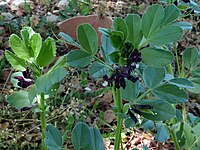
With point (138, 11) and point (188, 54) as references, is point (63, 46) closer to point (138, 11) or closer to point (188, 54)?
point (138, 11)

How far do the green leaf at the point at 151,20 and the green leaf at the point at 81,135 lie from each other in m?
0.16

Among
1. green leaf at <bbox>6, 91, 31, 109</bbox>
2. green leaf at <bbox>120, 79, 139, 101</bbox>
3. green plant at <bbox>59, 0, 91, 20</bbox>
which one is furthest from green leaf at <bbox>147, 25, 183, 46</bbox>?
green plant at <bbox>59, 0, 91, 20</bbox>

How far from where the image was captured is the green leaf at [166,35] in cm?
59

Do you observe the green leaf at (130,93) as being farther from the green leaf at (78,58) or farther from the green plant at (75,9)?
the green plant at (75,9)

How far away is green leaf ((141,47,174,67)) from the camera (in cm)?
60

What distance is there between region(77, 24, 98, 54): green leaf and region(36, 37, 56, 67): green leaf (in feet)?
0.22

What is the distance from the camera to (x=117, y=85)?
0.58 m

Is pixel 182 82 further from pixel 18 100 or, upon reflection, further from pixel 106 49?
pixel 18 100

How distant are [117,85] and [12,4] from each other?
2093 mm

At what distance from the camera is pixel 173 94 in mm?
645

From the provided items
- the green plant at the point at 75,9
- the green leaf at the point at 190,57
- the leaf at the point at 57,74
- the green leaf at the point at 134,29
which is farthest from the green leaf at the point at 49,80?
the green plant at the point at 75,9

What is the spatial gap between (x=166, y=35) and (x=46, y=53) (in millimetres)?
183

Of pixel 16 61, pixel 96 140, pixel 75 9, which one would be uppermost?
pixel 16 61

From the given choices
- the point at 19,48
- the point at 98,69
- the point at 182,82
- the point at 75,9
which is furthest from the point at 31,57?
the point at 75,9
